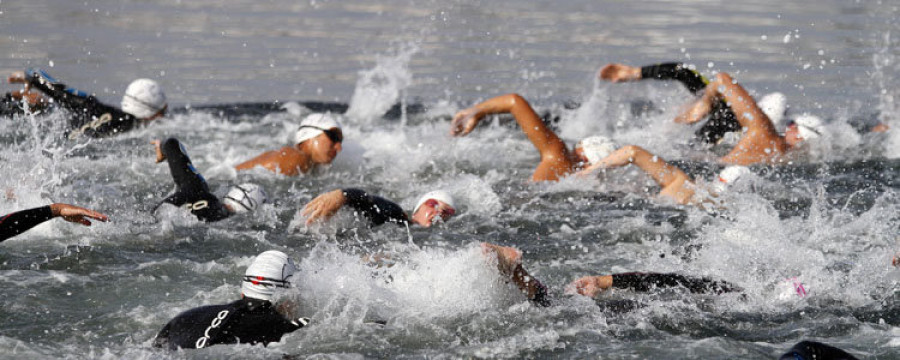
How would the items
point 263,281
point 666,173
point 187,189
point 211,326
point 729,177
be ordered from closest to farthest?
point 211,326 → point 263,281 → point 187,189 → point 666,173 → point 729,177

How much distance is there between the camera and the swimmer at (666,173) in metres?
8.88

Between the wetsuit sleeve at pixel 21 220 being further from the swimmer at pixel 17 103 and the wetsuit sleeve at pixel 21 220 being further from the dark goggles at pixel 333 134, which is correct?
the swimmer at pixel 17 103

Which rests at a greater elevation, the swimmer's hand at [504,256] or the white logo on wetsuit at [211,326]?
the swimmer's hand at [504,256]

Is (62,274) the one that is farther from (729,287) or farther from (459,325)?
(729,287)

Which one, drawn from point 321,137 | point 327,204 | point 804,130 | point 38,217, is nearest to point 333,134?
point 321,137

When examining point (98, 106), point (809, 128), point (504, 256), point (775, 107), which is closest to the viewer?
point (504, 256)

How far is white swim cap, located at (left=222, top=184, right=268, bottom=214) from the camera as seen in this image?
28.7 ft

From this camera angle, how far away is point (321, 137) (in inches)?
400

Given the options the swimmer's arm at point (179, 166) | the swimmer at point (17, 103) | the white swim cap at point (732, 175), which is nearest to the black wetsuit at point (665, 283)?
the white swim cap at point (732, 175)

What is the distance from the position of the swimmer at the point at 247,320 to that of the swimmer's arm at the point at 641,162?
4.10m

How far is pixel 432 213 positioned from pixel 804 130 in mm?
5513

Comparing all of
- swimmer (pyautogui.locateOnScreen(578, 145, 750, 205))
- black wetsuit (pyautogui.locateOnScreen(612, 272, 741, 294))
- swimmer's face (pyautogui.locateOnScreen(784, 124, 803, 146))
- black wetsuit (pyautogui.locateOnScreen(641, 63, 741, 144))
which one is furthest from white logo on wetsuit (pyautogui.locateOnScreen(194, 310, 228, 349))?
swimmer's face (pyautogui.locateOnScreen(784, 124, 803, 146))

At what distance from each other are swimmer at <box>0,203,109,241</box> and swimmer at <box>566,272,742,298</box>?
318cm

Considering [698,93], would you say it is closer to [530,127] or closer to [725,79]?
[725,79]
